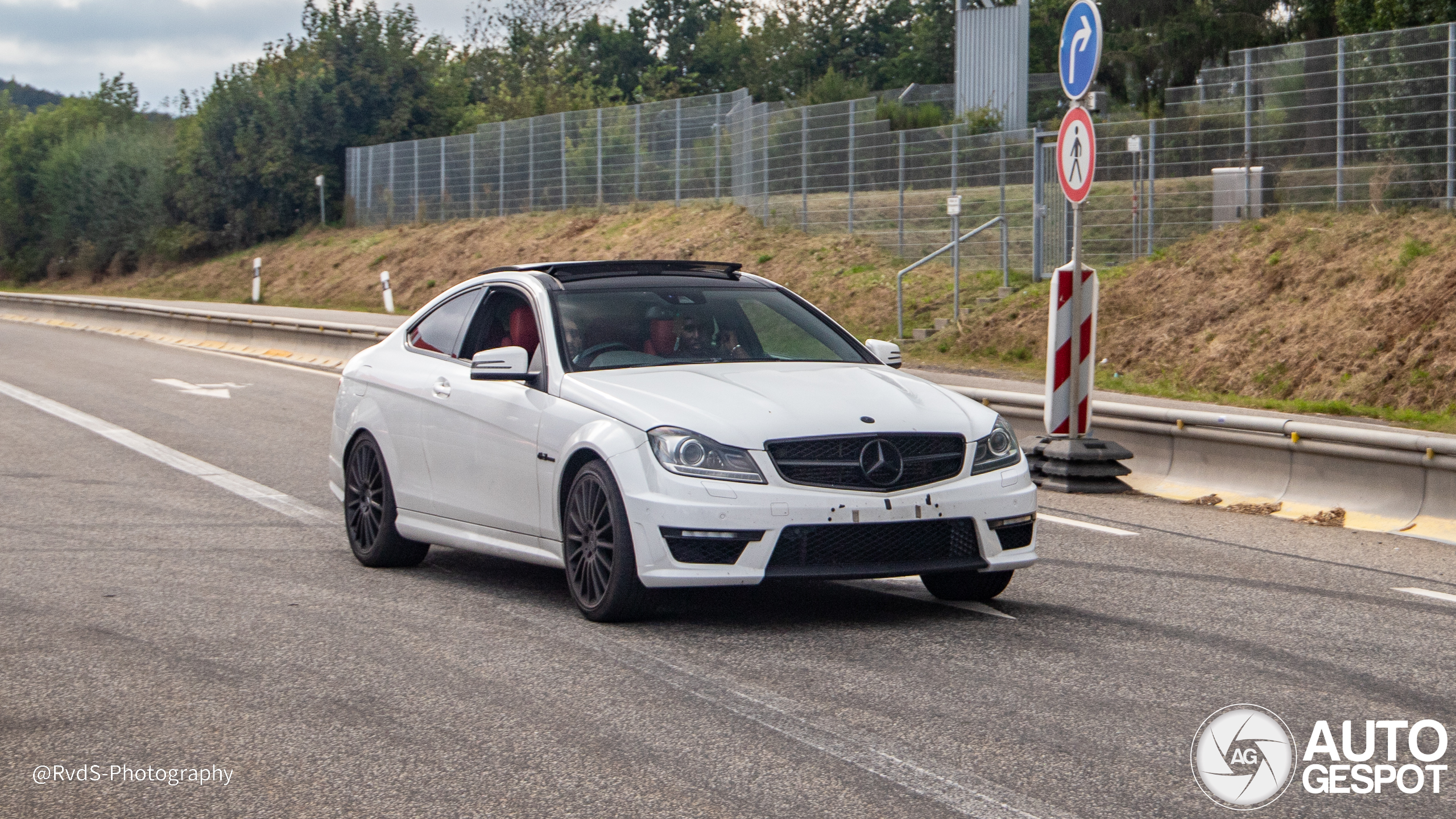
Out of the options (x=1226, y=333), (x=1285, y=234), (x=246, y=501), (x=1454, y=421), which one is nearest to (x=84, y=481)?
(x=246, y=501)

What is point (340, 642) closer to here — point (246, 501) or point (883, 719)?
point (883, 719)

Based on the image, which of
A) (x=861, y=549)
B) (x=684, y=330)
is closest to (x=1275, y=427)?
(x=684, y=330)

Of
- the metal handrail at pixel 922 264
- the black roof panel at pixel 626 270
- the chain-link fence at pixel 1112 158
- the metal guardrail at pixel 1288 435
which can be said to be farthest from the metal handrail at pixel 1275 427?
the metal handrail at pixel 922 264

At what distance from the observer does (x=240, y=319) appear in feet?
101

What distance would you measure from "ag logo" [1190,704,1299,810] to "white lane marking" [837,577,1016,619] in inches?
67.7

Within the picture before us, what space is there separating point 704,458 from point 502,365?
1.32 m

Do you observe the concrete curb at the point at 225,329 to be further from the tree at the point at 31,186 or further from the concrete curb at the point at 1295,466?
the tree at the point at 31,186

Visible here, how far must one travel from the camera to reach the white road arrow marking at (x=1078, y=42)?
1140 centimetres

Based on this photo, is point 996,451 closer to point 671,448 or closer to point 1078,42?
point 671,448

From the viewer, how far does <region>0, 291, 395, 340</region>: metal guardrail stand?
2583 centimetres

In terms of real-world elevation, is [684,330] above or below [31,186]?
below

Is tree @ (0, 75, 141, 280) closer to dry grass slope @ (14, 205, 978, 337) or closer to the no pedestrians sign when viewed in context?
dry grass slope @ (14, 205, 978, 337)

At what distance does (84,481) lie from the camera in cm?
1199
